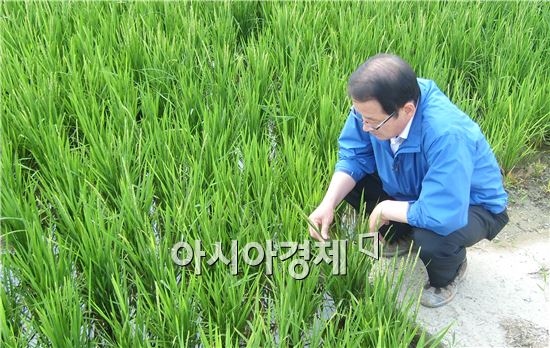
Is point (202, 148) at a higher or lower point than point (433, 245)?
higher

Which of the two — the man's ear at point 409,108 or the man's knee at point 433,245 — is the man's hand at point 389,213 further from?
the man's ear at point 409,108

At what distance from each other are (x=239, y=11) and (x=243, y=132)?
3.92ft

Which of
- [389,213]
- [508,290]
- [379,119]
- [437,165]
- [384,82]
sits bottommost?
[508,290]

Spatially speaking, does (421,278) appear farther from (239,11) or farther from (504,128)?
(239,11)

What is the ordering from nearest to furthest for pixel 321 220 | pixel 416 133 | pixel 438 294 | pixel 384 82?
pixel 384 82 < pixel 416 133 < pixel 321 220 < pixel 438 294

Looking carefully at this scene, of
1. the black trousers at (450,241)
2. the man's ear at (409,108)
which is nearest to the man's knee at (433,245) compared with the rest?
the black trousers at (450,241)

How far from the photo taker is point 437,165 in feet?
5.54

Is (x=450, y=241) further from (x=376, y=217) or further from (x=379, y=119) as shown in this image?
(x=379, y=119)

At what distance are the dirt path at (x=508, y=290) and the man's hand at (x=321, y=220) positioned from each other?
418mm

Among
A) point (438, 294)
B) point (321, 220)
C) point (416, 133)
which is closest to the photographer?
point (416, 133)

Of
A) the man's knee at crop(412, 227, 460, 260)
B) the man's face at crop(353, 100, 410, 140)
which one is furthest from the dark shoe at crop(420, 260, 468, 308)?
the man's face at crop(353, 100, 410, 140)

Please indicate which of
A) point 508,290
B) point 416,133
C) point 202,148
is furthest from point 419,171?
point 202,148

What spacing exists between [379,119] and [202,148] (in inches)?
26.0

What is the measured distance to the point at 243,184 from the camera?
2.02m
